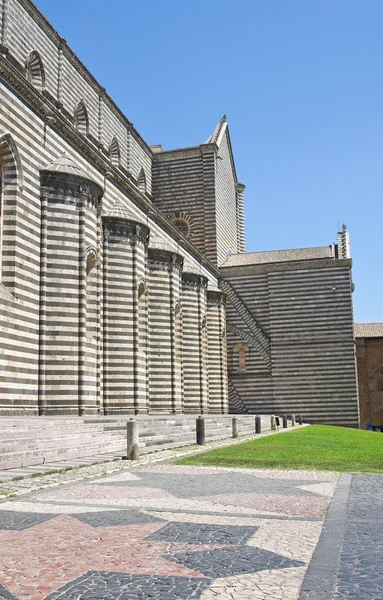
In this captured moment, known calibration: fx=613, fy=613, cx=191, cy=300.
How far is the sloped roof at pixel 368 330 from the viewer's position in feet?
151

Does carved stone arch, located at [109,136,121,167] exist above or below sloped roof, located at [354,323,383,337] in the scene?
above

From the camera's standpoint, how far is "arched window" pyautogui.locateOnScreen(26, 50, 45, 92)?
23375 millimetres

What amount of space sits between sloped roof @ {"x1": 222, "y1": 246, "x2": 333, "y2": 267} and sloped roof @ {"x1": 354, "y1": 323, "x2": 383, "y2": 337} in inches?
376

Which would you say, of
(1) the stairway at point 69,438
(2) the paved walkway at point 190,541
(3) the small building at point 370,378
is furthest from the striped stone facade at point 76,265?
(3) the small building at point 370,378

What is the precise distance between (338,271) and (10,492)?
32261 millimetres

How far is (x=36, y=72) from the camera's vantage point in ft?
77.5

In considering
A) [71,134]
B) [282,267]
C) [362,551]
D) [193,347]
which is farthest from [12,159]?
[282,267]

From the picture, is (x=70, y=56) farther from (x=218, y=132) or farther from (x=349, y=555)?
(x=349, y=555)

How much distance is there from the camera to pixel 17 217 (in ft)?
53.5

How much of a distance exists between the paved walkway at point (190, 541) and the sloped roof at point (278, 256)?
31.5 m

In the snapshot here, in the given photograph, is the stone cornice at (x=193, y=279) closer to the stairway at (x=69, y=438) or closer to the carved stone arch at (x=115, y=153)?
the carved stone arch at (x=115, y=153)

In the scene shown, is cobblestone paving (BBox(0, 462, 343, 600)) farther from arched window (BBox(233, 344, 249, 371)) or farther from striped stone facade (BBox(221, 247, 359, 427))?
arched window (BBox(233, 344, 249, 371))

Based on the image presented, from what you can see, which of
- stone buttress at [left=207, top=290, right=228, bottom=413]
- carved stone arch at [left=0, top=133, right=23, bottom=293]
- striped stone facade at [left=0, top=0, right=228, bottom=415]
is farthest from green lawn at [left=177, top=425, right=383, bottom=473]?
stone buttress at [left=207, top=290, right=228, bottom=413]

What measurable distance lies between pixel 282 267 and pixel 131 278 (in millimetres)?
17381
